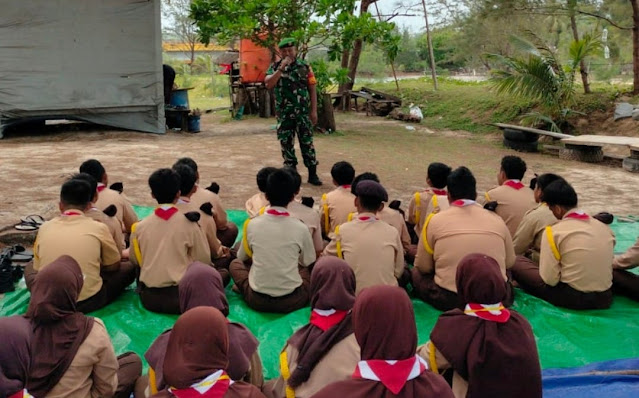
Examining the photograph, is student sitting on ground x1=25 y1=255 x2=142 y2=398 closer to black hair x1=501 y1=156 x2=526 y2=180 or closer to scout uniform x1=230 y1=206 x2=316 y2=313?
scout uniform x1=230 y1=206 x2=316 y2=313

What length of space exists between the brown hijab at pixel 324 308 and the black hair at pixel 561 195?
2089 millimetres

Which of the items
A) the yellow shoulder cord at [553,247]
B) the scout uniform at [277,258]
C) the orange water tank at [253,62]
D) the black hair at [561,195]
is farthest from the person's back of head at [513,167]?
the orange water tank at [253,62]

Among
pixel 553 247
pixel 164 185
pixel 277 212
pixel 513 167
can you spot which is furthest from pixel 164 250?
pixel 513 167

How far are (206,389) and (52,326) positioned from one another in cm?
88

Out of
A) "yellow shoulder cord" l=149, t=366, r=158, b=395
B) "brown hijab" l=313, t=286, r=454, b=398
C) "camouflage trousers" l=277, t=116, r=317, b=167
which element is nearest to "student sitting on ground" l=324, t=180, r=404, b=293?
"yellow shoulder cord" l=149, t=366, r=158, b=395

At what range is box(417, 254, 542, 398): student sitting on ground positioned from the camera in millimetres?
2439

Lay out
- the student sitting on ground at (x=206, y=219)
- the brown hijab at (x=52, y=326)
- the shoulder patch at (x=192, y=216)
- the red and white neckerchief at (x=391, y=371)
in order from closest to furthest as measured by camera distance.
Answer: the red and white neckerchief at (x=391, y=371)
the brown hijab at (x=52, y=326)
the shoulder patch at (x=192, y=216)
the student sitting on ground at (x=206, y=219)

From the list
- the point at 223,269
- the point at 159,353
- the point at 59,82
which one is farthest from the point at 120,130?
the point at 159,353

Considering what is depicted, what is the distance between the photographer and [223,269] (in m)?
4.43

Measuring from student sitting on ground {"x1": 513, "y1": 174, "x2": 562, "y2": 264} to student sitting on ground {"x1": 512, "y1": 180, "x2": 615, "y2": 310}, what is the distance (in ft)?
0.76

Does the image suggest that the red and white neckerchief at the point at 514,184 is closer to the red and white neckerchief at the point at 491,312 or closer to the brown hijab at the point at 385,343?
the red and white neckerchief at the point at 491,312

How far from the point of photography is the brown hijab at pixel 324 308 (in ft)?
8.02

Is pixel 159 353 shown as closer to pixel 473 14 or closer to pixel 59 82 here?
pixel 59 82

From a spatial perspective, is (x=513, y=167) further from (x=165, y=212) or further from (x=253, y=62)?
(x=253, y=62)
